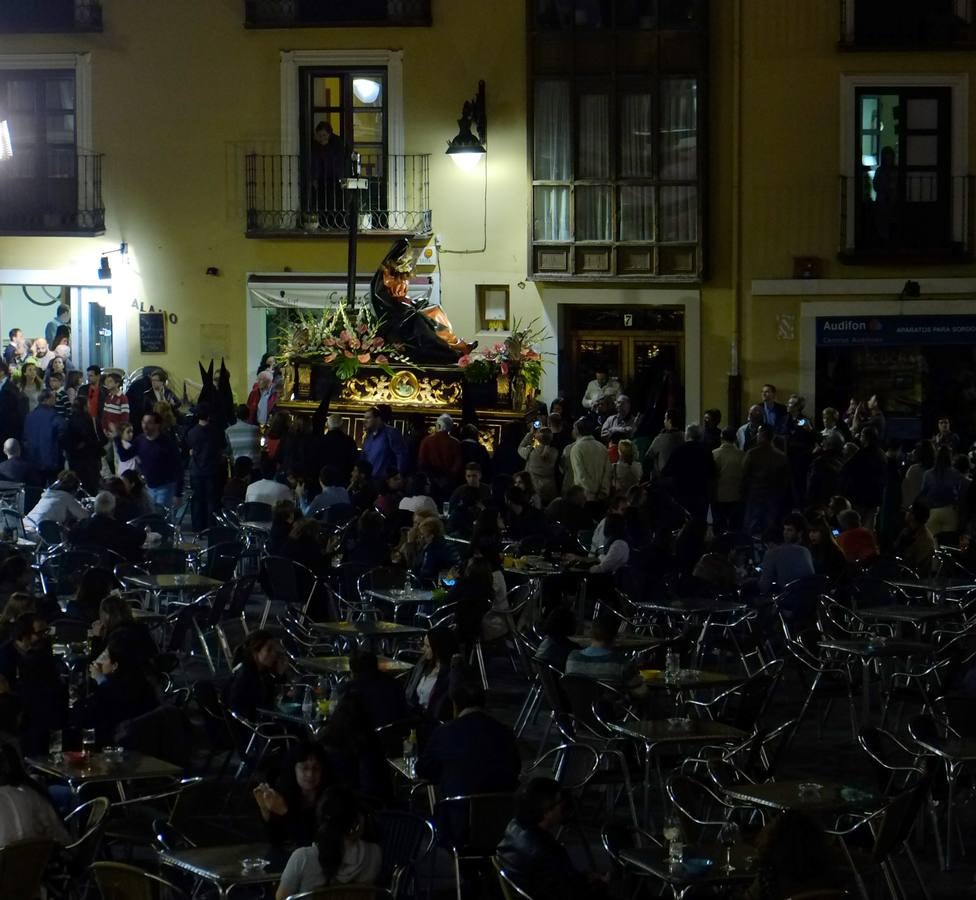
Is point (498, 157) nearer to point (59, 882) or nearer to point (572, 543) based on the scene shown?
point (572, 543)

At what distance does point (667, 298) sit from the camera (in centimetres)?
2675

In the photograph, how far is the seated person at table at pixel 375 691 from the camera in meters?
9.85

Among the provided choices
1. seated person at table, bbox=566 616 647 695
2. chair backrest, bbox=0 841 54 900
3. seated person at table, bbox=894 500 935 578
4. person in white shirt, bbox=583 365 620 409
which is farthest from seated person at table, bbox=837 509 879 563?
person in white shirt, bbox=583 365 620 409

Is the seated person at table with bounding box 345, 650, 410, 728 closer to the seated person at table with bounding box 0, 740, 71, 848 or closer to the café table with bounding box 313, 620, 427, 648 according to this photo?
the seated person at table with bounding box 0, 740, 71, 848

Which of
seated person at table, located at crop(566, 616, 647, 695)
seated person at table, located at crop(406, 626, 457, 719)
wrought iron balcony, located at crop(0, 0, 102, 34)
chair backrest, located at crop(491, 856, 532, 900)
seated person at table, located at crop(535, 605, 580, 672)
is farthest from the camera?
wrought iron balcony, located at crop(0, 0, 102, 34)

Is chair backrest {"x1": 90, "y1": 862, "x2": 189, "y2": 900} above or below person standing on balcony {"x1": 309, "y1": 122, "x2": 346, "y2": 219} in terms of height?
below

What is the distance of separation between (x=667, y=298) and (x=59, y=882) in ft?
64.7

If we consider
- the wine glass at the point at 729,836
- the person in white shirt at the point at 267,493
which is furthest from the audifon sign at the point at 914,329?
the wine glass at the point at 729,836

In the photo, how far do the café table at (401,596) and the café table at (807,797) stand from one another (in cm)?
494

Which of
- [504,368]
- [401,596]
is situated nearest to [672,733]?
[401,596]

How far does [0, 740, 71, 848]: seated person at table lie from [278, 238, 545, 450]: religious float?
1410 centimetres

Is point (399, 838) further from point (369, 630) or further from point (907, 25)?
point (907, 25)

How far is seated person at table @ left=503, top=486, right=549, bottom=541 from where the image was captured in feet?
53.5

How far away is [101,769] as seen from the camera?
29.4 ft
